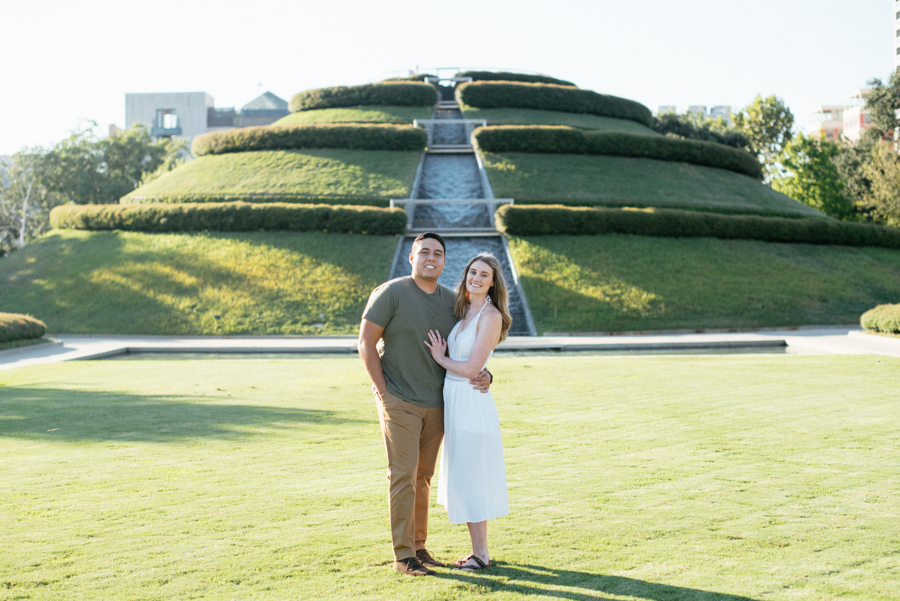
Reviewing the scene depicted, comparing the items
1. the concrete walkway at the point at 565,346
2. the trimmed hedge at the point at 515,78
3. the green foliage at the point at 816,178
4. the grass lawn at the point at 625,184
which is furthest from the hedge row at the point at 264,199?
the green foliage at the point at 816,178

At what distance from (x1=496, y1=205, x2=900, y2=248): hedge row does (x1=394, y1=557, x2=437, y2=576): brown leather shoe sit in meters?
18.2

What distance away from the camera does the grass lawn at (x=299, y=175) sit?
2464cm

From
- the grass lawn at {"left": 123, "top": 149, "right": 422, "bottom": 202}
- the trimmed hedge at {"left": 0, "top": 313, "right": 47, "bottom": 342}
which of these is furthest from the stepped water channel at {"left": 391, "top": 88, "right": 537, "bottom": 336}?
the trimmed hedge at {"left": 0, "top": 313, "right": 47, "bottom": 342}

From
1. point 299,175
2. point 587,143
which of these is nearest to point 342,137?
point 299,175

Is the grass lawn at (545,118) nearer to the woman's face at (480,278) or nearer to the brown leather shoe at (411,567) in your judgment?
the woman's face at (480,278)

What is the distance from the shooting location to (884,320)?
48.8 feet

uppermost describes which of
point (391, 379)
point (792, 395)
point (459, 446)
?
point (391, 379)

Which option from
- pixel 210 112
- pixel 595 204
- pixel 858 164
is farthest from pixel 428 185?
pixel 210 112

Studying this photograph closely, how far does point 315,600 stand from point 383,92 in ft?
112

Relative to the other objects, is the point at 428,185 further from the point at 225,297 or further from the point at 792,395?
the point at 792,395

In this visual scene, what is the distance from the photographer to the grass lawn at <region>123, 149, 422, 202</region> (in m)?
24.6

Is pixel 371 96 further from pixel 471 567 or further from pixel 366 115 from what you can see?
pixel 471 567

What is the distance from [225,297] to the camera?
61.6 feet

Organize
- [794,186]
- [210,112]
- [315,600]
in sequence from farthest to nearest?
[210,112] < [794,186] < [315,600]
